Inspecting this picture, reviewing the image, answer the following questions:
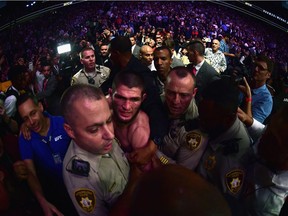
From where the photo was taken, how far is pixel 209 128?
5.21ft

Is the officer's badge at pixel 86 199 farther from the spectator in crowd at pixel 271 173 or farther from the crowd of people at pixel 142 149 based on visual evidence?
the spectator in crowd at pixel 271 173

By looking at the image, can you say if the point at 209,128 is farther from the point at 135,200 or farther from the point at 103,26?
the point at 103,26

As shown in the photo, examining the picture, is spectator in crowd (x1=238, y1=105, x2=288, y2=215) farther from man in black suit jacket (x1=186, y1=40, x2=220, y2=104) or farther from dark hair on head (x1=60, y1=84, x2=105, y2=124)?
man in black suit jacket (x1=186, y1=40, x2=220, y2=104)

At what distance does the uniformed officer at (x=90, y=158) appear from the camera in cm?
142

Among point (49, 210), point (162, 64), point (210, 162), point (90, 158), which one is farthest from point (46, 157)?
point (162, 64)

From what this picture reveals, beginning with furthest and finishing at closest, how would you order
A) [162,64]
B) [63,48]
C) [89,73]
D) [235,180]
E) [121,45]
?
1. [63,48]
2. [89,73]
3. [162,64]
4. [121,45]
5. [235,180]

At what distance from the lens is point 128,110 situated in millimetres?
1890

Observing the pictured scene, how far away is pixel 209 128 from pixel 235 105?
0.19 metres

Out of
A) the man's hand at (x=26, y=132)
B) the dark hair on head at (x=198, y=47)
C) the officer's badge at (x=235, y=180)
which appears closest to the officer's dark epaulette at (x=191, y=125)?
the officer's badge at (x=235, y=180)

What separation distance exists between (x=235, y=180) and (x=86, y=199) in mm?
760

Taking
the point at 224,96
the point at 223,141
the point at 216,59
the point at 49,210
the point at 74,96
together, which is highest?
the point at 74,96

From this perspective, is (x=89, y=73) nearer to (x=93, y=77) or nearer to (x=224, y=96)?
(x=93, y=77)

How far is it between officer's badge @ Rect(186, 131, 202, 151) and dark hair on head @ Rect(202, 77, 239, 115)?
23cm

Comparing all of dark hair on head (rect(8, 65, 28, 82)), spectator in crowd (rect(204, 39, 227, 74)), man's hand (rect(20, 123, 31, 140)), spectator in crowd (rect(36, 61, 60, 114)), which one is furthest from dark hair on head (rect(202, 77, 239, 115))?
spectator in crowd (rect(204, 39, 227, 74))
